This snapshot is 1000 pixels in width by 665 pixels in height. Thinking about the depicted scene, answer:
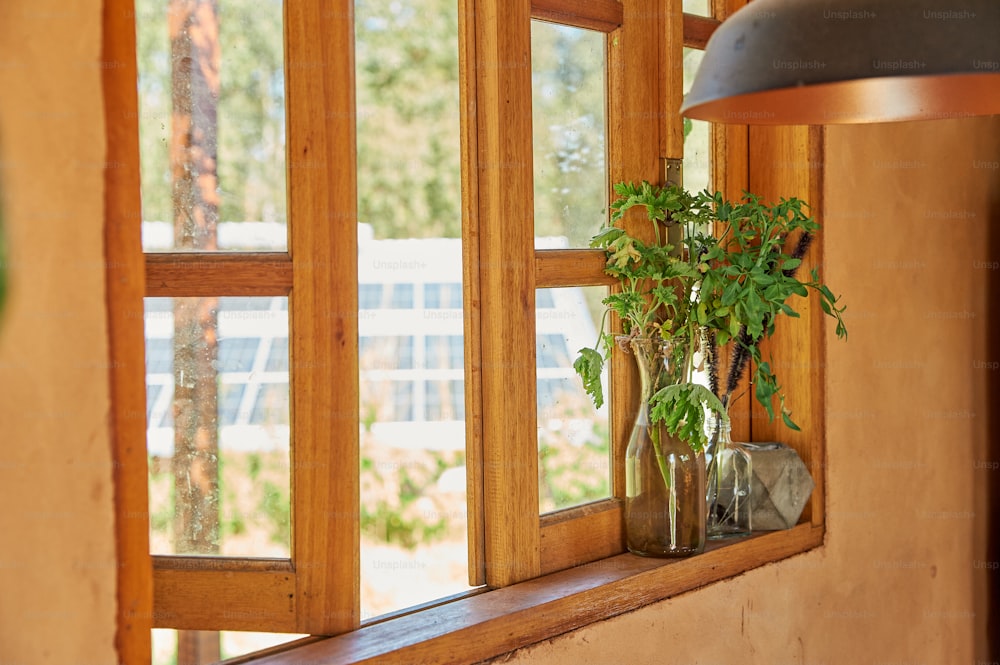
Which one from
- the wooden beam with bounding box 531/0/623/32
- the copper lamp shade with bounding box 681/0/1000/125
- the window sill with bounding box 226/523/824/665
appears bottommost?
the window sill with bounding box 226/523/824/665

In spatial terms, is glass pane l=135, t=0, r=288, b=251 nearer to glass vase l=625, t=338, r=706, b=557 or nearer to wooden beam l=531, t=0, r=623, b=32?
wooden beam l=531, t=0, r=623, b=32

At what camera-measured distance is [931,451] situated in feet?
7.87

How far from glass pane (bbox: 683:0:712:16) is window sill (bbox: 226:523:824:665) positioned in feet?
3.58

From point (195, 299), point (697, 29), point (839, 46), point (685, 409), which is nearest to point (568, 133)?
point (697, 29)

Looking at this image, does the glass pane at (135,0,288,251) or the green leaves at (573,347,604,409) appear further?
the green leaves at (573,347,604,409)

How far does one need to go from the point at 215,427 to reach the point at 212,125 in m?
0.41

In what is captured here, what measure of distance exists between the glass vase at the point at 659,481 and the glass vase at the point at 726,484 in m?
0.12

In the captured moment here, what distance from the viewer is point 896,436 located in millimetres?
2281

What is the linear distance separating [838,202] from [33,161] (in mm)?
1663

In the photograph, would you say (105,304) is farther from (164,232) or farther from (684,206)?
(684,206)

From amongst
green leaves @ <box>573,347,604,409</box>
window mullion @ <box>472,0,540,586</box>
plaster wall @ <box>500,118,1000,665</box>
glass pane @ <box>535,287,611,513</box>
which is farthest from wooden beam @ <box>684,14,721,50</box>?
green leaves @ <box>573,347,604,409</box>

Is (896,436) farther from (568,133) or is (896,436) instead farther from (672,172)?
(568,133)

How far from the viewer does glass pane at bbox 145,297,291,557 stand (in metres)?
1.29

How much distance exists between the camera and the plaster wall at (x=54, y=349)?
94 cm
